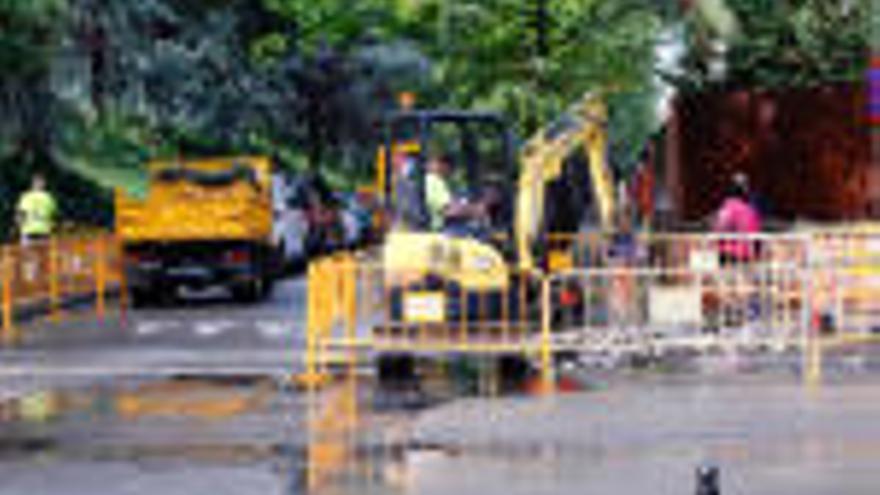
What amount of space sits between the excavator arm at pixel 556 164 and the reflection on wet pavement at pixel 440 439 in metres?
3.29

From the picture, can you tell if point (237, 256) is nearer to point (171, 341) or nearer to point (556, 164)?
point (171, 341)

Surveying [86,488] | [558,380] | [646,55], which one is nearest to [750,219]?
[558,380]

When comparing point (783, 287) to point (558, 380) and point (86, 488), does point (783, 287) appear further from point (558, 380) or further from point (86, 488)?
point (86, 488)

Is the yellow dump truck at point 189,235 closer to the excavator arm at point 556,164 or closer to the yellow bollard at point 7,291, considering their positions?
the yellow bollard at point 7,291

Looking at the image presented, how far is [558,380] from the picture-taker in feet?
69.5

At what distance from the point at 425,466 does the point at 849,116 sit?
18.9m

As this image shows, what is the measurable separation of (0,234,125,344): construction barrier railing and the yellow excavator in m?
7.63

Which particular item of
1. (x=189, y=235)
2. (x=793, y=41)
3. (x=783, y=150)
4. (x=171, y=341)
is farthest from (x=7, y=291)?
(x=793, y=41)

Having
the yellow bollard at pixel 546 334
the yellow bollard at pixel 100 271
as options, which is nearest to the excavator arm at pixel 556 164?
the yellow bollard at pixel 546 334

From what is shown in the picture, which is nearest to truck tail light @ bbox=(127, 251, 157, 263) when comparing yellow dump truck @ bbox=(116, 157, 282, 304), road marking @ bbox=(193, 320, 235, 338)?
yellow dump truck @ bbox=(116, 157, 282, 304)

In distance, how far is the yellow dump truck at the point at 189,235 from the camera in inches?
1377

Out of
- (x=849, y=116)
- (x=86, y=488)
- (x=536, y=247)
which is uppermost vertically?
(x=849, y=116)

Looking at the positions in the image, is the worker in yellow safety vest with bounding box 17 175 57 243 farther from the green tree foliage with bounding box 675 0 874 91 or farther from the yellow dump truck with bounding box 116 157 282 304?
the green tree foliage with bounding box 675 0 874 91

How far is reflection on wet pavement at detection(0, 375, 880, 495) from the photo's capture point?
557 inches
